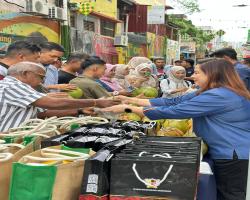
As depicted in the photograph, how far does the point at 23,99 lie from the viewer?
314 centimetres

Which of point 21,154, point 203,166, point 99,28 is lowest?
point 203,166

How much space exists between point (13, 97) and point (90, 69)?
76.1 inches

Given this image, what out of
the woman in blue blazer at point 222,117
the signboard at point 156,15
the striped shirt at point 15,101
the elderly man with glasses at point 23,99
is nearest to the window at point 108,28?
the signboard at point 156,15

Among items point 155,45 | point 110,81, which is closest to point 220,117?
point 110,81

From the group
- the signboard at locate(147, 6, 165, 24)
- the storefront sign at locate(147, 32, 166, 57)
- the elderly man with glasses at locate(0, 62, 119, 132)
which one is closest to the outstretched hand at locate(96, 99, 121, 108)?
the elderly man with glasses at locate(0, 62, 119, 132)

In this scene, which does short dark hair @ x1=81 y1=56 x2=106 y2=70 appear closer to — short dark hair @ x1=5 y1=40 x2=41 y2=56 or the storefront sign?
short dark hair @ x1=5 y1=40 x2=41 y2=56

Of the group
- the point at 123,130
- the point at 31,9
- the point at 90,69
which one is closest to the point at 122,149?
the point at 123,130

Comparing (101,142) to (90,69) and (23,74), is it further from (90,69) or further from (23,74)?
(90,69)

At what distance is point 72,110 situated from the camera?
3.72 meters

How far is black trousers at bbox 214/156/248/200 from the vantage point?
3111 mm

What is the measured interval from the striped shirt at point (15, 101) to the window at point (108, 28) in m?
16.7

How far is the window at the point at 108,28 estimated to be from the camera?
1958 centimetres

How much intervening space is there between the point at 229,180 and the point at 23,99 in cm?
186

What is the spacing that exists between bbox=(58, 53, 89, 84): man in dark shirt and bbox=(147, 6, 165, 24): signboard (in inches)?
779
